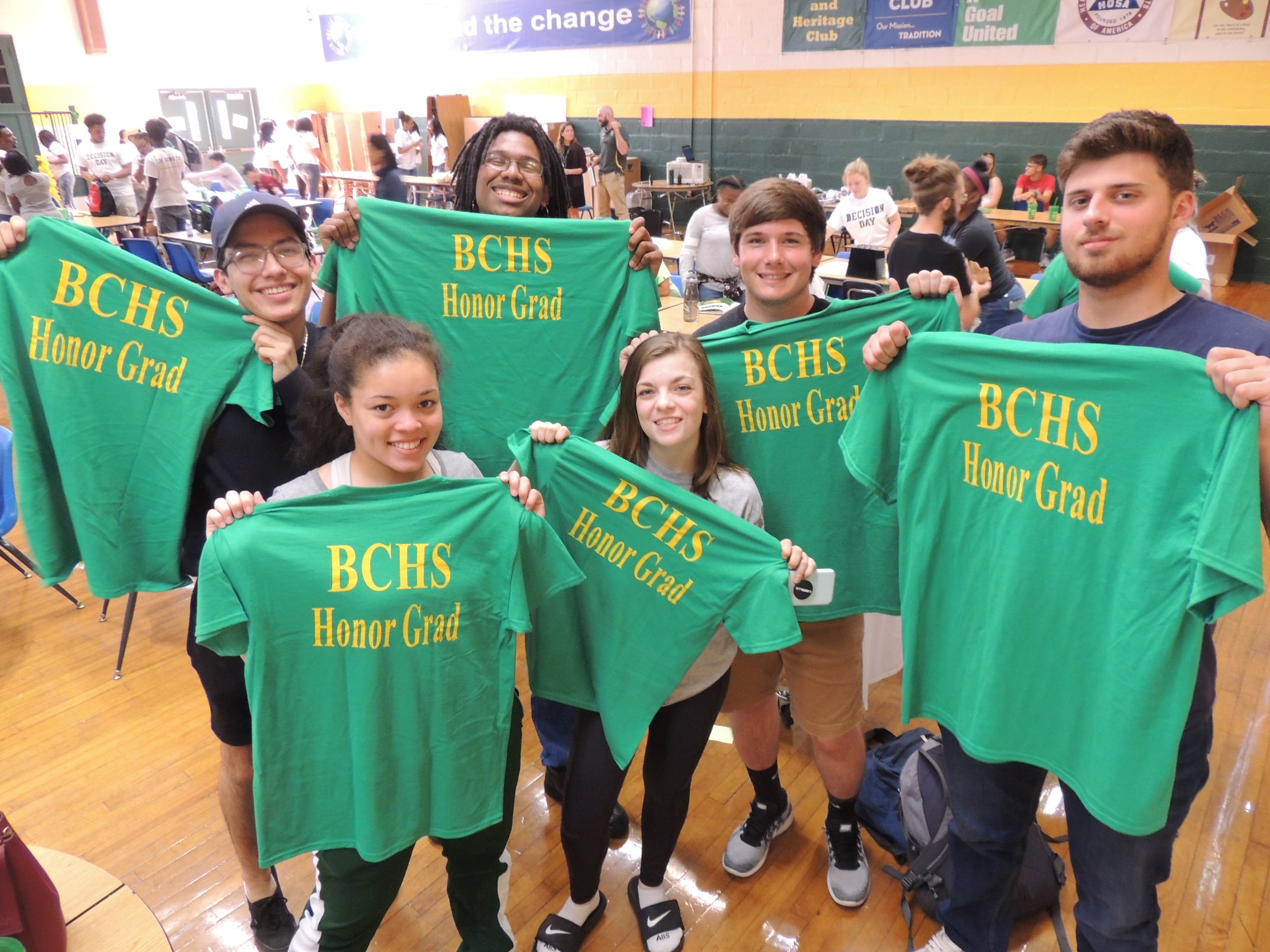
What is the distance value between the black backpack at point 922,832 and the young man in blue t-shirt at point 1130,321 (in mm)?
398

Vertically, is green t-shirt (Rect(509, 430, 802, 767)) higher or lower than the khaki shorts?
higher

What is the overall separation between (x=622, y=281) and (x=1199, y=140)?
28.7 ft

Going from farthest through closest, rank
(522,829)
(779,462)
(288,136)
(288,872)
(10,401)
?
(288,136), (522,829), (288,872), (779,462), (10,401)

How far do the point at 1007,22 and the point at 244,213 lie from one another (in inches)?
376

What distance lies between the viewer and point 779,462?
2074mm

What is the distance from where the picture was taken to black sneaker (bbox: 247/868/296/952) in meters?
2.15

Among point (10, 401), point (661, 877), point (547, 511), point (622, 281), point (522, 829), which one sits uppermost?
point (622, 281)

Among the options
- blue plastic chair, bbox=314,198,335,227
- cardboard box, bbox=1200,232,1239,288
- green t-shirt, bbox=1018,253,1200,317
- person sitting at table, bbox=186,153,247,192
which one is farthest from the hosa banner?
green t-shirt, bbox=1018,253,1200,317

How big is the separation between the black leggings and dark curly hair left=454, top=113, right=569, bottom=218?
53.8 inches

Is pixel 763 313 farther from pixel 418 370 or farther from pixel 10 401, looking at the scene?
pixel 10 401

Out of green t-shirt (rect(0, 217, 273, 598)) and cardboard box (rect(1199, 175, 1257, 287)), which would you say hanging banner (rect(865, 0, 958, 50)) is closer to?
cardboard box (rect(1199, 175, 1257, 287))

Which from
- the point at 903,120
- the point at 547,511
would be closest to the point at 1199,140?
the point at 903,120

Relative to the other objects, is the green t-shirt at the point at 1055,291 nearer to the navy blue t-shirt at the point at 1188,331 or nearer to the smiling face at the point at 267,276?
the navy blue t-shirt at the point at 1188,331

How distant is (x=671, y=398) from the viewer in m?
1.87
